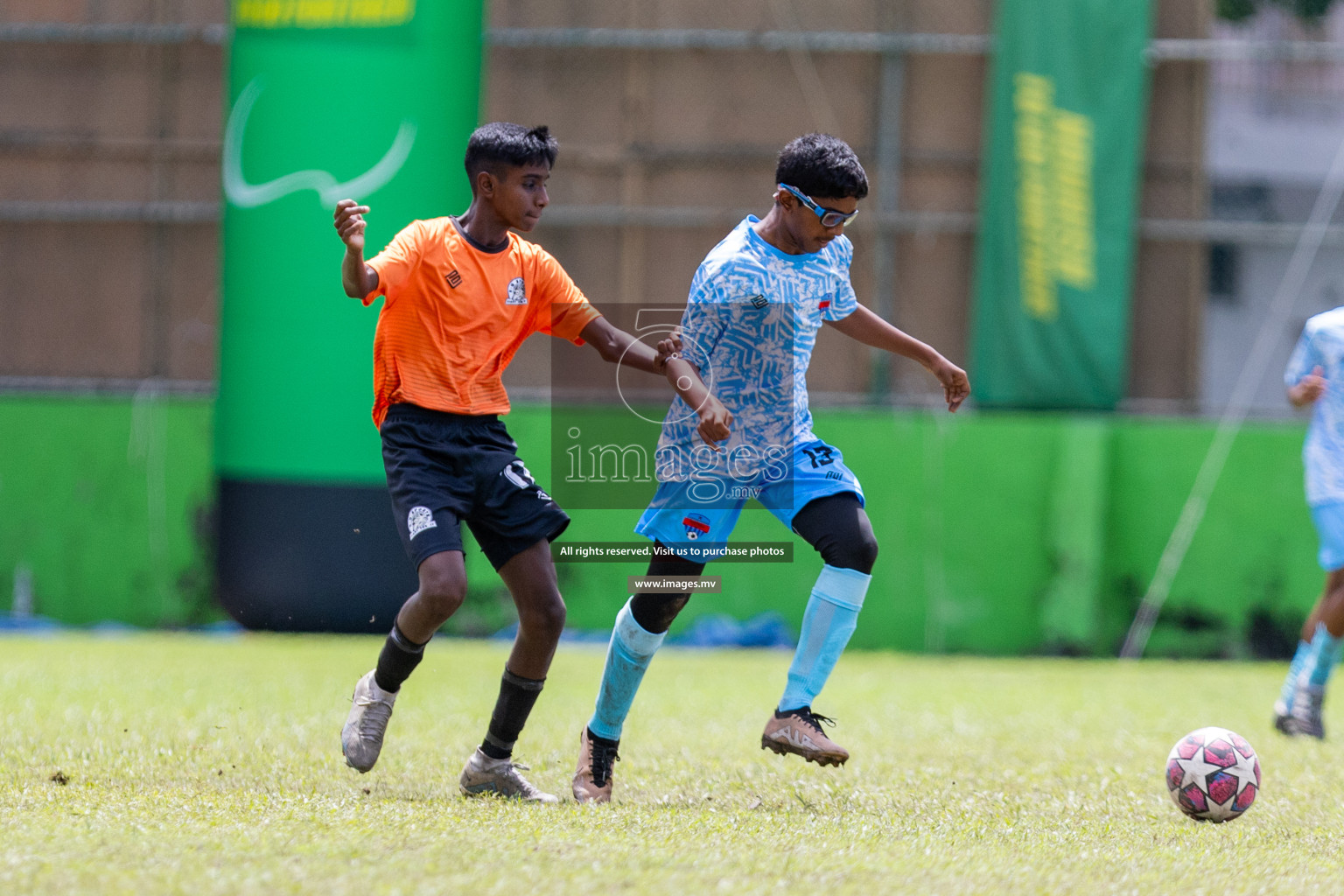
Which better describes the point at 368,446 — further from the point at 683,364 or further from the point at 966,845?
the point at 966,845

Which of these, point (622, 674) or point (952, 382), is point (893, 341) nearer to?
point (952, 382)

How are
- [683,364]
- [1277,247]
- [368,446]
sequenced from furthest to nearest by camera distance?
[1277,247]
[368,446]
[683,364]

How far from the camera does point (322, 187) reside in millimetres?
10867

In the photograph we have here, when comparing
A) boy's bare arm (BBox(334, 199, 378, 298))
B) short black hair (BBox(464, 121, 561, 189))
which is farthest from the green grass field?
short black hair (BBox(464, 121, 561, 189))

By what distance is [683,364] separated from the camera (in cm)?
455

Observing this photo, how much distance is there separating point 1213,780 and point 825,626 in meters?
1.22

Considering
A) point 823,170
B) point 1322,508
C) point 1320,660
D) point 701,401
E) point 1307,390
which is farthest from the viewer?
point 1322,508

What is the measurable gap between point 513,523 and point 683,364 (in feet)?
2.29

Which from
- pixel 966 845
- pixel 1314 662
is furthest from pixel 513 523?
pixel 1314 662

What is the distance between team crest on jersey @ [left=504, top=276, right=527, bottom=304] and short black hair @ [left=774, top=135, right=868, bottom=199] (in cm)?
87

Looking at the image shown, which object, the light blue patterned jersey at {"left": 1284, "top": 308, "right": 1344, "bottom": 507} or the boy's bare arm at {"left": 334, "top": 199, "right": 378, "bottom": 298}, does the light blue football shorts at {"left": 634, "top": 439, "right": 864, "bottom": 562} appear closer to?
the boy's bare arm at {"left": 334, "top": 199, "right": 378, "bottom": 298}

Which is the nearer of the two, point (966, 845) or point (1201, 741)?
point (966, 845)

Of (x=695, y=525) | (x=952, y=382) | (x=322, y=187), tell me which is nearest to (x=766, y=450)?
(x=695, y=525)

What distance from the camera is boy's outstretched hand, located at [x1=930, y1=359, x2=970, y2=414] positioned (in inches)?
A: 194
